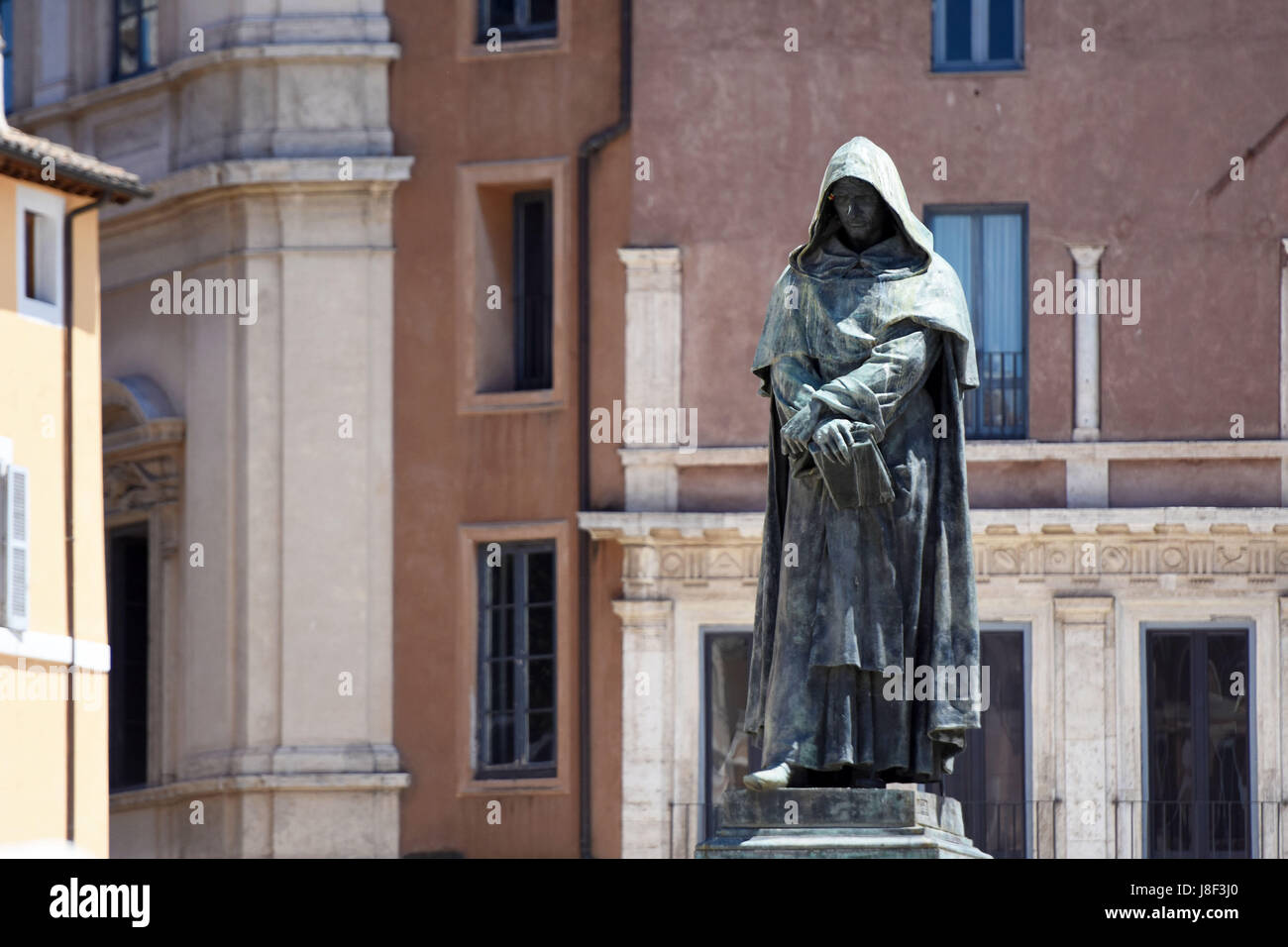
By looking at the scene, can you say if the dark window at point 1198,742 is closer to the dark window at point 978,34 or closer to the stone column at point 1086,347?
the stone column at point 1086,347

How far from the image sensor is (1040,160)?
34219 millimetres

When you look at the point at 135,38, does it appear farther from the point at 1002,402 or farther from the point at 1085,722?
the point at 1085,722

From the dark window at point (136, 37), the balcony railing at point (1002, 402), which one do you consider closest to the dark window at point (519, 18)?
the dark window at point (136, 37)

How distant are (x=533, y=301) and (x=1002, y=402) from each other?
16.8 feet

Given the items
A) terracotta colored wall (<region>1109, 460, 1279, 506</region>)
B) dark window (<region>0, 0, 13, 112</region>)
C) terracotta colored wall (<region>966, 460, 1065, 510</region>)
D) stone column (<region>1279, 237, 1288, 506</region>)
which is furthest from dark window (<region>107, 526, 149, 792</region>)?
stone column (<region>1279, 237, 1288, 506</region>)

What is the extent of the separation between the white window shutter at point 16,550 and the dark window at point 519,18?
7356mm

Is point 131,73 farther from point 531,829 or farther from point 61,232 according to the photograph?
point 531,829

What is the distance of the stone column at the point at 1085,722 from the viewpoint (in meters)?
32.7

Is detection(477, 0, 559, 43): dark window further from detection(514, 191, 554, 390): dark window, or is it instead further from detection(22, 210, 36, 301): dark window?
detection(22, 210, 36, 301): dark window

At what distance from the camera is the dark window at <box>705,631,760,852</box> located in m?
33.2

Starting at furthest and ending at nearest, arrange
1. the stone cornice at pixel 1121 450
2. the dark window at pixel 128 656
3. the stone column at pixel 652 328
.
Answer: the dark window at pixel 128 656 < the stone column at pixel 652 328 < the stone cornice at pixel 1121 450

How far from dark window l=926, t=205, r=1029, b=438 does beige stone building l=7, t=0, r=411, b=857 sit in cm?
589

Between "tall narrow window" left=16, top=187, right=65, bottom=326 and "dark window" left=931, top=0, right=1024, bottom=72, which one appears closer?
"tall narrow window" left=16, top=187, right=65, bottom=326

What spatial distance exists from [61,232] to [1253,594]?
12009 millimetres
